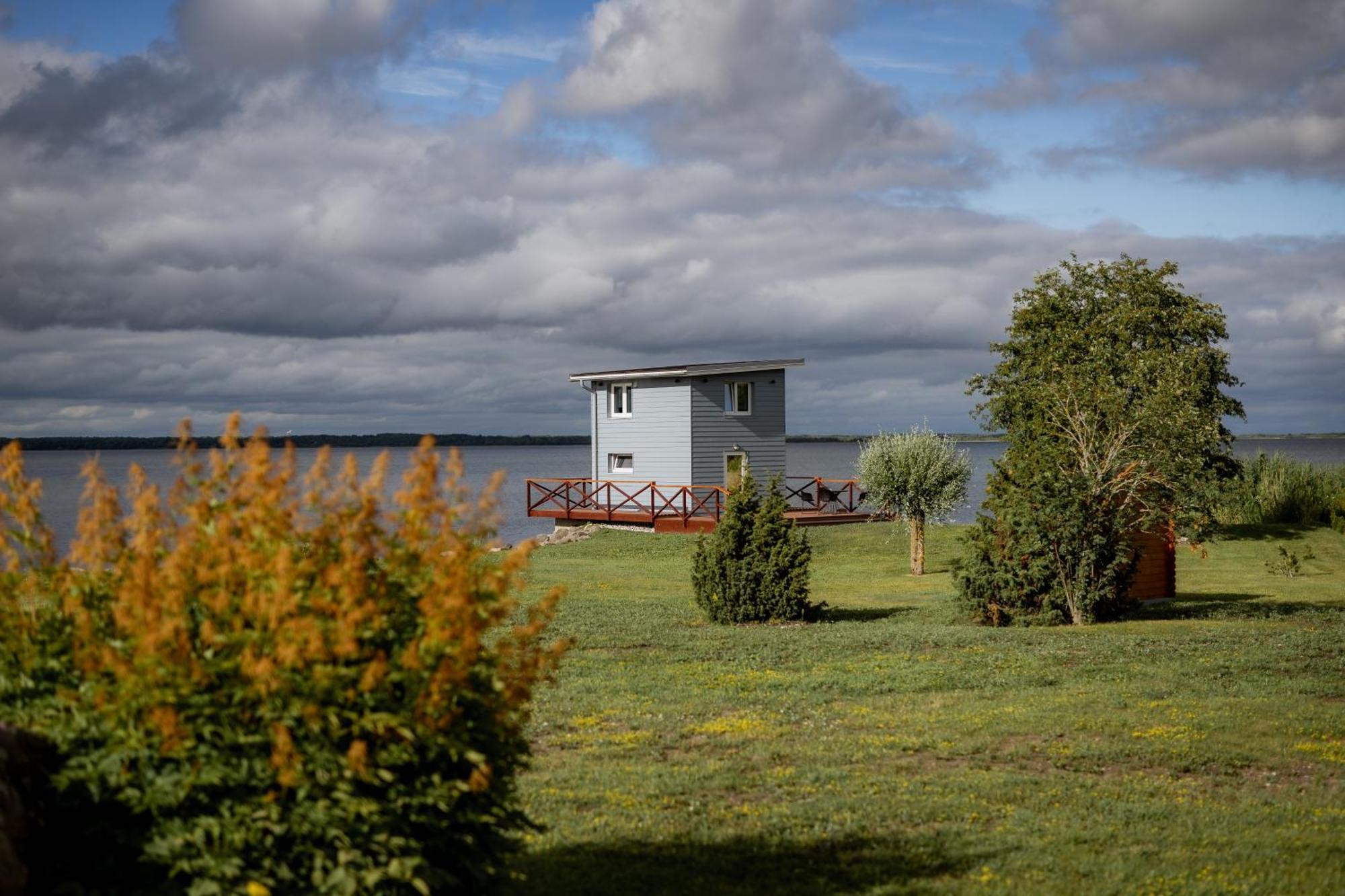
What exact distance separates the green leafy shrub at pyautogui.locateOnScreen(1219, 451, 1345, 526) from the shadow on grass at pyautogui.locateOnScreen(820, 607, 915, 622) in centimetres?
2065

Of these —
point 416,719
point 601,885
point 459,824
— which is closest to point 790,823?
point 601,885

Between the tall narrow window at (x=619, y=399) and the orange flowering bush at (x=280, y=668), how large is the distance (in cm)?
3926

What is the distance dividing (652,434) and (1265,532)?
20395 mm

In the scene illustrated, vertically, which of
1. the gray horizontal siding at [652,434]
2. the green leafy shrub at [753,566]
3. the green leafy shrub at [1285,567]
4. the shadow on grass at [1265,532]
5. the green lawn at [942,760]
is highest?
the gray horizontal siding at [652,434]

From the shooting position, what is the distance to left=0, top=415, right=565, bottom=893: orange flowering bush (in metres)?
4.20

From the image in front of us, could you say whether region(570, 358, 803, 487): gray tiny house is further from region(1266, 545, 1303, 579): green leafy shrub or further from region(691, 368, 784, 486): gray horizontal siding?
region(1266, 545, 1303, 579): green leafy shrub

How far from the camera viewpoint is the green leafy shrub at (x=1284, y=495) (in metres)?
37.5

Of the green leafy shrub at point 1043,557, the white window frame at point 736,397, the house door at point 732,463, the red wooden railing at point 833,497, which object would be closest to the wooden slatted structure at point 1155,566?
the green leafy shrub at point 1043,557

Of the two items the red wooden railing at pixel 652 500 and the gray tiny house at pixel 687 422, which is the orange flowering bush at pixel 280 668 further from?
the gray tiny house at pixel 687 422

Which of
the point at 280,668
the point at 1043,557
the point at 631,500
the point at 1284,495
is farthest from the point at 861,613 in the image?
the point at 1284,495

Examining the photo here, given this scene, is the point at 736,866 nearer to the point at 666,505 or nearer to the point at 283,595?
the point at 283,595

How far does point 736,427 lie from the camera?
142ft

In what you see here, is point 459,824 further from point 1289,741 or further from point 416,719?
point 1289,741

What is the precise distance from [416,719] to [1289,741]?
794cm
